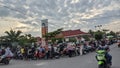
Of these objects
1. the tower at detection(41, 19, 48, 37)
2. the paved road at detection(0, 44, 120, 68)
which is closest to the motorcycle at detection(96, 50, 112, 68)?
the paved road at detection(0, 44, 120, 68)

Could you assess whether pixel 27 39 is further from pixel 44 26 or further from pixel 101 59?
pixel 101 59

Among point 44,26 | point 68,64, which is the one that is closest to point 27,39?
point 44,26

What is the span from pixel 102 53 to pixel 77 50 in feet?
56.5

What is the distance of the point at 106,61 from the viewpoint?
13.8 m

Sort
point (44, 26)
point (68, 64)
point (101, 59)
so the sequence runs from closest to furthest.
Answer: point (101, 59)
point (68, 64)
point (44, 26)

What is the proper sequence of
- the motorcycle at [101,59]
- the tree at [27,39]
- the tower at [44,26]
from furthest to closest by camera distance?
the tree at [27,39], the tower at [44,26], the motorcycle at [101,59]

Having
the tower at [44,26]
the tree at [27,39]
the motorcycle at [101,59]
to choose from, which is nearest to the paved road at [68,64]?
the motorcycle at [101,59]

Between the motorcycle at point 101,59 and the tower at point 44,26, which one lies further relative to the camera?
the tower at point 44,26

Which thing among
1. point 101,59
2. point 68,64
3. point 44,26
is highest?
point 44,26

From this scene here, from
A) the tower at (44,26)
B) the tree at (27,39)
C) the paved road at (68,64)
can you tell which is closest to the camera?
the paved road at (68,64)

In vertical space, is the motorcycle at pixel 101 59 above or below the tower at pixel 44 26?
below

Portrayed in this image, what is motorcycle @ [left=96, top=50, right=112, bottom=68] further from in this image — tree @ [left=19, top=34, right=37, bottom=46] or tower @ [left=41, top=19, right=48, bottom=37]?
tree @ [left=19, top=34, right=37, bottom=46]

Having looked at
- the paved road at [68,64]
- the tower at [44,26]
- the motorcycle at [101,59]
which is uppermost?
the tower at [44,26]

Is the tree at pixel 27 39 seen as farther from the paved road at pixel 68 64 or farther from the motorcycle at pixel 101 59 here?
the motorcycle at pixel 101 59
